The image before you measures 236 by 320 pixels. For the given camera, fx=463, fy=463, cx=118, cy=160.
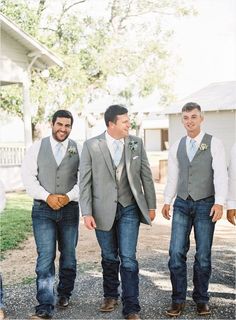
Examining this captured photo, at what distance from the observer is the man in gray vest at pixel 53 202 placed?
15.2 ft

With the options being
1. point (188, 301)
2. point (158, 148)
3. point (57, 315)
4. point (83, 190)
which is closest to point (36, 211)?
point (83, 190)

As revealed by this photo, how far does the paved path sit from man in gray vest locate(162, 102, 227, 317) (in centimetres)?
25

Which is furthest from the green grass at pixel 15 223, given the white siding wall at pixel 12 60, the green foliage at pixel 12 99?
the green foliage at pixel 12 99

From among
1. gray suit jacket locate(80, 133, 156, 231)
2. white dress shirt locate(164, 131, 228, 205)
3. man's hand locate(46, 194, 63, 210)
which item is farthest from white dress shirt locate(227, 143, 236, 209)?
man's hand locate(46, 194, 63, 210)

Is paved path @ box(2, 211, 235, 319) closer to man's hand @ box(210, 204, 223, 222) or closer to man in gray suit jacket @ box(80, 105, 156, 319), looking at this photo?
man in gray suit jacket @ box(80, 105, 156, 319)

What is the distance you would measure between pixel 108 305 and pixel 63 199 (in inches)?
47.9

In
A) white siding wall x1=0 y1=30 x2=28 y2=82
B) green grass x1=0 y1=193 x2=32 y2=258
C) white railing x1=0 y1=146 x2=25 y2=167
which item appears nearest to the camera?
green grass x1=0 y1=193 x2=32 y2=258

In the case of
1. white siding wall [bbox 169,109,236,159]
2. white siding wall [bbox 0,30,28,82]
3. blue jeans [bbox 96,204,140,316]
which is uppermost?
white siding wall [bbox 0,30,28,82]

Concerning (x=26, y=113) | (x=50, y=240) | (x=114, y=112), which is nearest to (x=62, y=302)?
(x=50, y=240)

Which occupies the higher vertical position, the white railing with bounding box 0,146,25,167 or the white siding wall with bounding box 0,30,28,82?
the white siding wall with bounding box 0,30,28,82

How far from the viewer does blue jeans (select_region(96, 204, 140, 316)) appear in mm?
4535

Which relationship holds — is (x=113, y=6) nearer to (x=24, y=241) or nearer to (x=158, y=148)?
(x=24, y=241)

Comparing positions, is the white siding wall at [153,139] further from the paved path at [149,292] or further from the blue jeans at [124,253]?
the blue jeans at [124,253]

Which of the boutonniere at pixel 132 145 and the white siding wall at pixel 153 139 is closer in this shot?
the boutonniere at pixel 132 145
